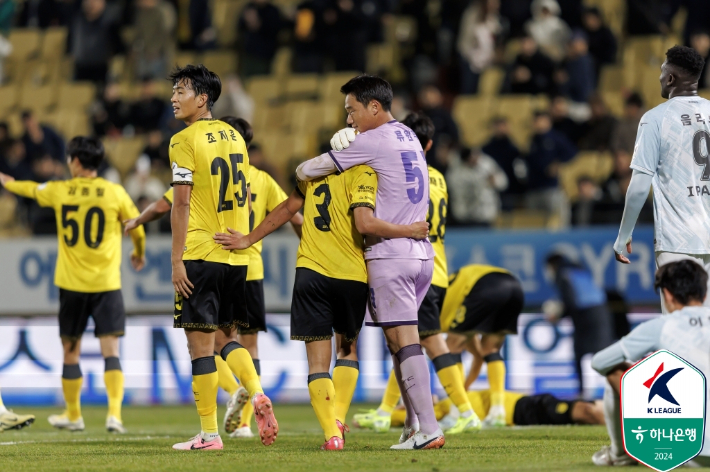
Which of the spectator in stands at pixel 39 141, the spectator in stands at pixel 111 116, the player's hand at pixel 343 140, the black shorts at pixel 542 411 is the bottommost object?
the black shorts at pixel 542 411

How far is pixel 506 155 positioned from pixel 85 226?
290 inches

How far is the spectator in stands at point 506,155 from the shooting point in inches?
622

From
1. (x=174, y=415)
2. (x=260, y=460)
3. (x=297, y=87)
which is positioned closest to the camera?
(x=260, y=460)

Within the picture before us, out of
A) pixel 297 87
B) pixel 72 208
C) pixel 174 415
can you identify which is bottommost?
pixel 174 415

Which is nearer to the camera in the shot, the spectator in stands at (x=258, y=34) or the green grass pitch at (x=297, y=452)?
the green grass pitch at (x=297, y=452)

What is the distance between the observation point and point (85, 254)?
10.3 m

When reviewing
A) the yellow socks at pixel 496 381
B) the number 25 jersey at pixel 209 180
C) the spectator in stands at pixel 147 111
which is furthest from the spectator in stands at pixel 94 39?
the number 25 jersey at pixel 209 180

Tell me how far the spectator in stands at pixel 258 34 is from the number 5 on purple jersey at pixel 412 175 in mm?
13063

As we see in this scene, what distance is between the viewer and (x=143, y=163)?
16469 millimetres

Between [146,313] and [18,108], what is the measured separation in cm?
772

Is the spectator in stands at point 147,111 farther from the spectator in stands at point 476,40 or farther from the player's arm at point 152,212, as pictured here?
the player's arm at point 152,212

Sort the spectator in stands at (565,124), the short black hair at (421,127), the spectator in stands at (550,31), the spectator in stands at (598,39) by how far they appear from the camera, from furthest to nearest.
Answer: the spectator in stands at (550,31)
the spectator in stands at (598,39)
the spectator in stands at (565,124)
the short black hair at (421,127)

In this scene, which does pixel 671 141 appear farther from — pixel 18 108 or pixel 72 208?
pixel 18 108

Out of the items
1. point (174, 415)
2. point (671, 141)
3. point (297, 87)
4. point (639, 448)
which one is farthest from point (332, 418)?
point (297, 87)
